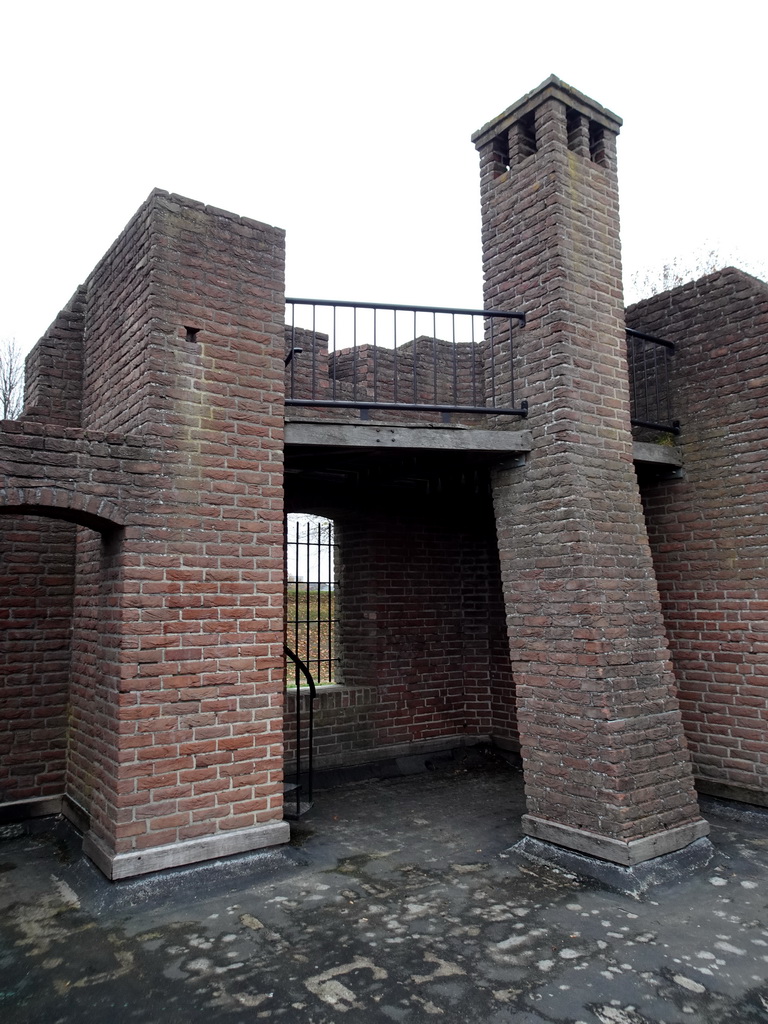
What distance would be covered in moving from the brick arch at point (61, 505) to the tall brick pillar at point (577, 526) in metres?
3.00

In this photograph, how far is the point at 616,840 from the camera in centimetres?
455

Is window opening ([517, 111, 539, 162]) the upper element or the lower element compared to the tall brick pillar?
upper

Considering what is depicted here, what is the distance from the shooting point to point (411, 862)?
485 cm

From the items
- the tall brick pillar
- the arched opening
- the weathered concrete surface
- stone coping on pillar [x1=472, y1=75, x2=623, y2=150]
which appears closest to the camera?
the weathered concrete surface

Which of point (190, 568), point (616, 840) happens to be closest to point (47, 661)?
point (190, 568)

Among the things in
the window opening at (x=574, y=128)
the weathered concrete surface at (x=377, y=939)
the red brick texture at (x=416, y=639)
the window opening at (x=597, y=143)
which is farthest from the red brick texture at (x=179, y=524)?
the window opening at (x=597, y=143)

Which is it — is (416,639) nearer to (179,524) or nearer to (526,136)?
(179,524)

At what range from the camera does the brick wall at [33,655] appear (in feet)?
18.1

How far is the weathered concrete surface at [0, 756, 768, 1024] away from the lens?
3117 millimetres

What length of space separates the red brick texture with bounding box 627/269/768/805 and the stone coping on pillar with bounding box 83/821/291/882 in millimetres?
3907

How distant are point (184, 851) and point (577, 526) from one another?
11.3 feet

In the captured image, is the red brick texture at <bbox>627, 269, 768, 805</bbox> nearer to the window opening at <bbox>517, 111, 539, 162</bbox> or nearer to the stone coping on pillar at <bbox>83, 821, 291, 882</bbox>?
the window opening at <bbox>517, 111, 539, 162</bbox>

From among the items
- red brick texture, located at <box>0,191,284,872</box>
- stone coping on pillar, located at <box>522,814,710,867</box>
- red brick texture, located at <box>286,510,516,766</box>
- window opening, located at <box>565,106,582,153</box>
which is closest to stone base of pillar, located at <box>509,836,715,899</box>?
stone coping on pillar, located at <box>522,814,710,867</box>

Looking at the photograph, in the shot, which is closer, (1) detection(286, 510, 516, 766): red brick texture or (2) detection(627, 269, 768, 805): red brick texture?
(2) detection(627, 269, 768, 805): red brick texture
